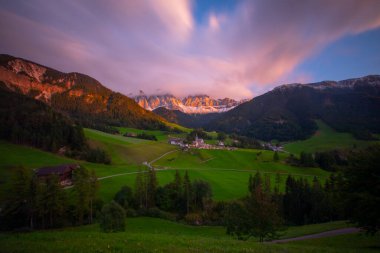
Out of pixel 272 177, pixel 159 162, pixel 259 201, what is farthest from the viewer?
pixel 159 162

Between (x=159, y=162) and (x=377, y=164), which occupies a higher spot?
(x=377, y=164)

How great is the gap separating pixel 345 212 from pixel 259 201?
910cm

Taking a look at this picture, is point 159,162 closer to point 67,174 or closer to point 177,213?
point 67,174

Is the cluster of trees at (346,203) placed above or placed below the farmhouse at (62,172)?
above

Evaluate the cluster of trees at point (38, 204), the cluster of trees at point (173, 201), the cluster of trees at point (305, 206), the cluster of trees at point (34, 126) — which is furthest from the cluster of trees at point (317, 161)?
the cluster of trees at point (34, 126)

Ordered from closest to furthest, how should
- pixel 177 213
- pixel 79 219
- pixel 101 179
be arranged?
pixel 79 219
pixel 177 213
pixel 101 179

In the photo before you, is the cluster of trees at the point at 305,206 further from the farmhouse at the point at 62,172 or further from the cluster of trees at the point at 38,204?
the farmhouse at the point at 62,172

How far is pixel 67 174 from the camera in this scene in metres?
86.1

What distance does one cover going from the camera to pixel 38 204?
49969mm

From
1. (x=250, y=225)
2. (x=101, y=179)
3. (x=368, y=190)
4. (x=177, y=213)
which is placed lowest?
(x=177, y=213)

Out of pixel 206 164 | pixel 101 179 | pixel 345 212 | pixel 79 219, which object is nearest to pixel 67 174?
pixel 101 179

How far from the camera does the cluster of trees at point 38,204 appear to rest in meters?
50.0

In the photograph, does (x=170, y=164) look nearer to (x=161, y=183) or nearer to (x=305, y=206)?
(x=161, y=183)

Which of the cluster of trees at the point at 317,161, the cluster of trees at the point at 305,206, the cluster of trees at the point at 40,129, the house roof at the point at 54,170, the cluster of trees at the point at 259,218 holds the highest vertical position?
the cluster of trees at the point at 40,129
